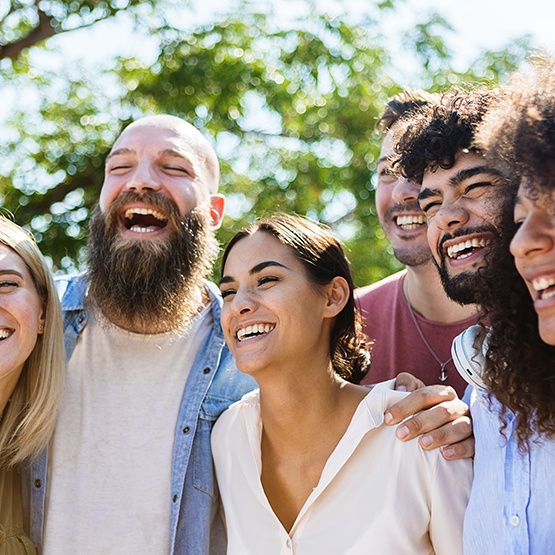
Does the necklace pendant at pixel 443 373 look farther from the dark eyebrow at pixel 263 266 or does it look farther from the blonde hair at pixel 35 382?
the blonde hair at pixel 35 382

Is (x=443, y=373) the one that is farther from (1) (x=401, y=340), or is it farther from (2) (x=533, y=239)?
(2) (x=533, y=239)

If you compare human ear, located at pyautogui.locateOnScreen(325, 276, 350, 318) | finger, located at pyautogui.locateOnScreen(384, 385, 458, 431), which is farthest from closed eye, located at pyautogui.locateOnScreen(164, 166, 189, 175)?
finger, located at pyautogui.locateOnScreen(384, 385, 458, 431)

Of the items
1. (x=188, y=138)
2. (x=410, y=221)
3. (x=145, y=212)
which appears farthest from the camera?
(x=188, y=138)

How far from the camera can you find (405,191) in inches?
166

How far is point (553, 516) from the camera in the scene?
260 centimetres

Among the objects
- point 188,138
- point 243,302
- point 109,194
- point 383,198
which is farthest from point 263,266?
point 188,138

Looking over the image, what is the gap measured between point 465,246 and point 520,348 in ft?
2.13

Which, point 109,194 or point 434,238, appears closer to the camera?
point 434,238

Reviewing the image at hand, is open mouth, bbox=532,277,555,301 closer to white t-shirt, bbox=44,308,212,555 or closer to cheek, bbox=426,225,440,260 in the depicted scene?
cheek, bbox=426,225,440,260

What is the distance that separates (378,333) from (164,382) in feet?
3.93

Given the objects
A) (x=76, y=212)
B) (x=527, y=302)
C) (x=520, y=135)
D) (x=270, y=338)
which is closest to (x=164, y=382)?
(x=270, y=338)

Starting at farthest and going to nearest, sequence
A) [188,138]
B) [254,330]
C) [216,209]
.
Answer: [216,209] < [188,138] < [254,330]

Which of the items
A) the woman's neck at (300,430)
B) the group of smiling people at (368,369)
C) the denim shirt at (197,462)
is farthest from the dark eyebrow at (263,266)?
the denim shirt at (197,462)

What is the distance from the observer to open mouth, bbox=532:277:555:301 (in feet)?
8.02
